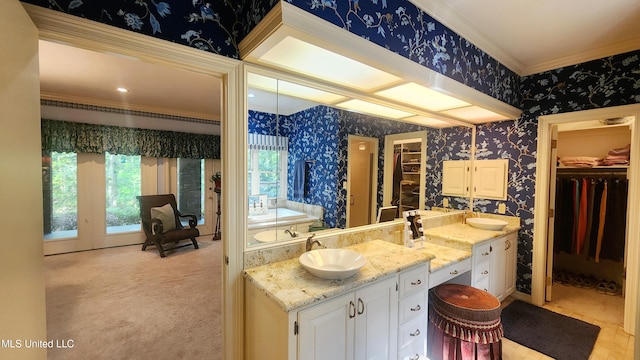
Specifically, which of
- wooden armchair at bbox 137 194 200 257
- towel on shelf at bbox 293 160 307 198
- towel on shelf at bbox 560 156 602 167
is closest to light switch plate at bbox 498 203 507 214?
towel on shelf at bbox 560 156 602 167

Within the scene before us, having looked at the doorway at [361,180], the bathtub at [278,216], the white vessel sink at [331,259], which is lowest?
the white vessel sink at [331,259]

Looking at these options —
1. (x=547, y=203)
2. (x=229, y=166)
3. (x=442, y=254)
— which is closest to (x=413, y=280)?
(x=442, y=254)

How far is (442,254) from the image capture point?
2160mm

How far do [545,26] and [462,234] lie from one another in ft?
6.39

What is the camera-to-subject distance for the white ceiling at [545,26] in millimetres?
1787

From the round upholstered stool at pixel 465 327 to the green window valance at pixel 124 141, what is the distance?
5.15 meters

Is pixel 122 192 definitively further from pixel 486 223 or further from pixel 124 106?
pixel 486 223

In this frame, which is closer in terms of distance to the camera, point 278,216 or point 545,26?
point 278,216

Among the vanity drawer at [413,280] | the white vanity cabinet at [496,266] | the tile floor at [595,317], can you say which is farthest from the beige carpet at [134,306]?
the tile floor at [595,317]

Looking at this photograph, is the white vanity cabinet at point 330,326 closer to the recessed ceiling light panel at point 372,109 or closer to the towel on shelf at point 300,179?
the towel on shelf at point 300,179

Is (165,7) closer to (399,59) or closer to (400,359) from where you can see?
(399,59)

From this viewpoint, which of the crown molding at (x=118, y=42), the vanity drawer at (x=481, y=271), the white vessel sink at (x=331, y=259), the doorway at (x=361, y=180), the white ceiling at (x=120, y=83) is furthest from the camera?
the white ceiling at (x=120, y=83)

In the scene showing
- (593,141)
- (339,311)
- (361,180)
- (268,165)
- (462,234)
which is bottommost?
(339,311)

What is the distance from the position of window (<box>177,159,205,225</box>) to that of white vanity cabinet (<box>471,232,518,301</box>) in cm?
522
